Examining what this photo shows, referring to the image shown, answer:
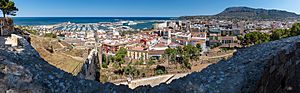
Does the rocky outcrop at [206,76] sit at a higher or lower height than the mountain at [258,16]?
lower

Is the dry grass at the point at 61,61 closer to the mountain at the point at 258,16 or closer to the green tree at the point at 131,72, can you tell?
the green tree at the point at 131,72

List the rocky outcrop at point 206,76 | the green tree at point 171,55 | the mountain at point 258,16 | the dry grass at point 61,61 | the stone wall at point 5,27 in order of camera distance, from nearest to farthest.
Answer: the rocky outcrop at point 206,76, the dry grass at point 61,61, the stone wall at point 5,27, the green tree at point 171,55, the mountain at point 258,16

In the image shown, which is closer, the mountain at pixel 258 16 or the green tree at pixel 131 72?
the green tree at pixel 131 72

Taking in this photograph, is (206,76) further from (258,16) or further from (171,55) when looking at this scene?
(258,16)

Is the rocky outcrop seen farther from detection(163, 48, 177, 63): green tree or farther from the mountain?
the mountain

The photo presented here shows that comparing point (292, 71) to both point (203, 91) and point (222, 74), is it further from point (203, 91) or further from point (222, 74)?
point (203, 91)

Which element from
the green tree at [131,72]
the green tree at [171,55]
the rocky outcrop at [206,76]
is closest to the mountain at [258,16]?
the green tree at [171,55]

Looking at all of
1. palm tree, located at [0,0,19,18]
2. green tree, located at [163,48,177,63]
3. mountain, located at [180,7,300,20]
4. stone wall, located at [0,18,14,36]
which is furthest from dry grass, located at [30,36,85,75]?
mountain, located at [180,7,300,20]

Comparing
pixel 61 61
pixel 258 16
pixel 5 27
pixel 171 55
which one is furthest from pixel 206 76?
pixel 258 16

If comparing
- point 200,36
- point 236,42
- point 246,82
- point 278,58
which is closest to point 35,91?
point 246,82
